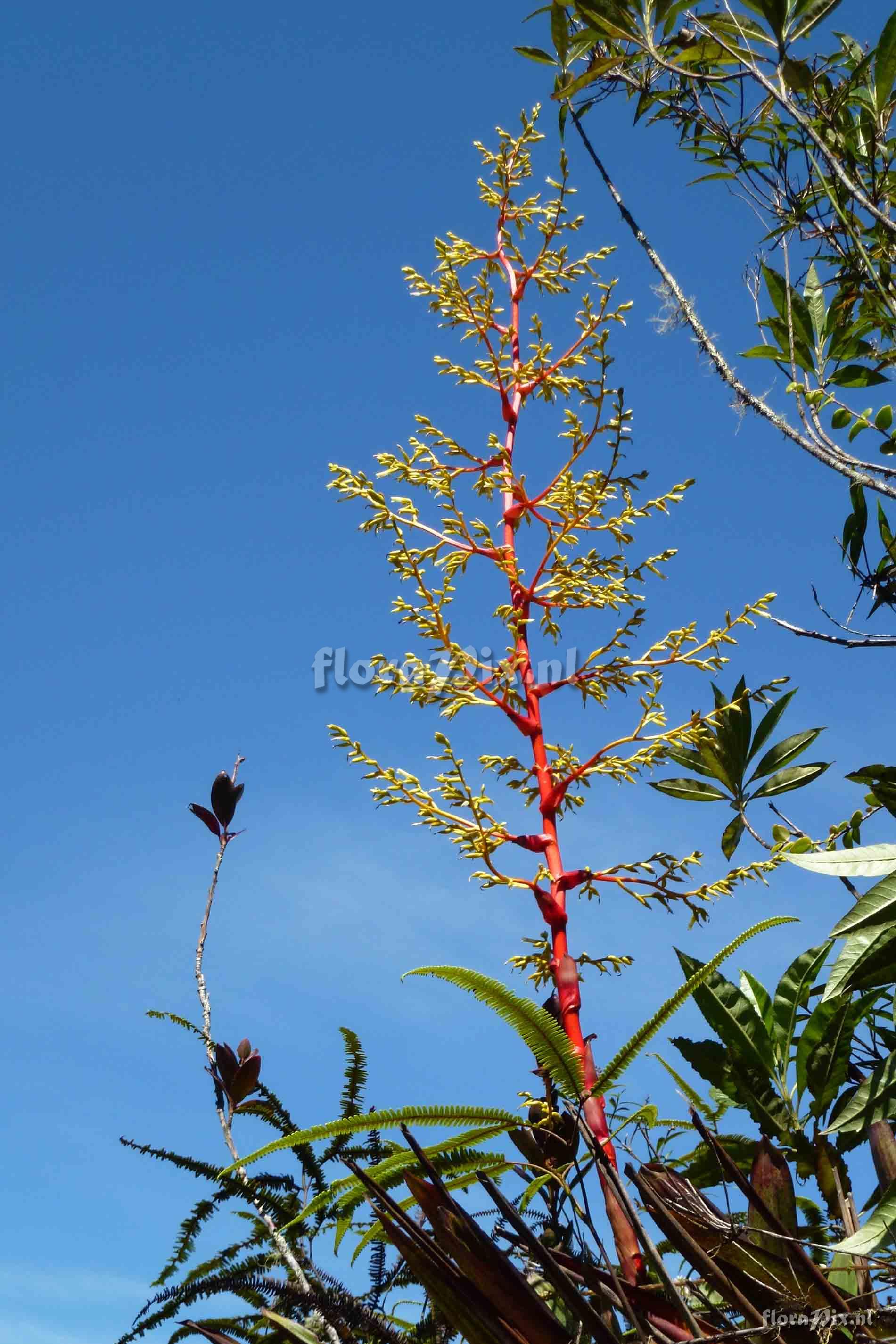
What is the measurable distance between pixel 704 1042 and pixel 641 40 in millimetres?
3070

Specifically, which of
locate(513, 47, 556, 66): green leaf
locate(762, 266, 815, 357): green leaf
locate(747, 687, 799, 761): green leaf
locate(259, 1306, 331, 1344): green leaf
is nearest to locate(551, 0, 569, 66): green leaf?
locate(513, 47, 556, 66): green leaf

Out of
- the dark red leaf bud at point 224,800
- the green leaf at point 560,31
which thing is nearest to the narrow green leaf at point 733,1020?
the dark red leaf bud at point 224,800

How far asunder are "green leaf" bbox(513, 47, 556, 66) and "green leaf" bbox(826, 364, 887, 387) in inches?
62.8

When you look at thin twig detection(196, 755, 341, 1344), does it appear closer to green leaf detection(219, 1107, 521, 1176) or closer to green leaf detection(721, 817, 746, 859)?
green leaf detection(219, 1107, 521, 1176)

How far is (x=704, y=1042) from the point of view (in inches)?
93.7

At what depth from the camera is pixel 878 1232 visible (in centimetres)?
162

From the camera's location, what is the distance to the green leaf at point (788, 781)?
3354 mm

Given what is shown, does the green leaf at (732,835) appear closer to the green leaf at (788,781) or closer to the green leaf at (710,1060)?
the green leaf at (788,781)

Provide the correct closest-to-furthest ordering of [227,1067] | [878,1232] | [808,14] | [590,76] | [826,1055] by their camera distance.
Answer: [878,1232]
[826,1055]
[227,1067]
[808,14]
[590,76]

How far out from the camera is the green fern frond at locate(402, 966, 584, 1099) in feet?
6.61

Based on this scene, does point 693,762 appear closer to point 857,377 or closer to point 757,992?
point 757,992

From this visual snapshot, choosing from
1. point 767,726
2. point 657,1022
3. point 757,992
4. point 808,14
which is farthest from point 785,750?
point 808,14

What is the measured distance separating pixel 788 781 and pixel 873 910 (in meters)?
1.43

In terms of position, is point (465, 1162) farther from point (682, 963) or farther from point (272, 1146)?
point (682, 963)
